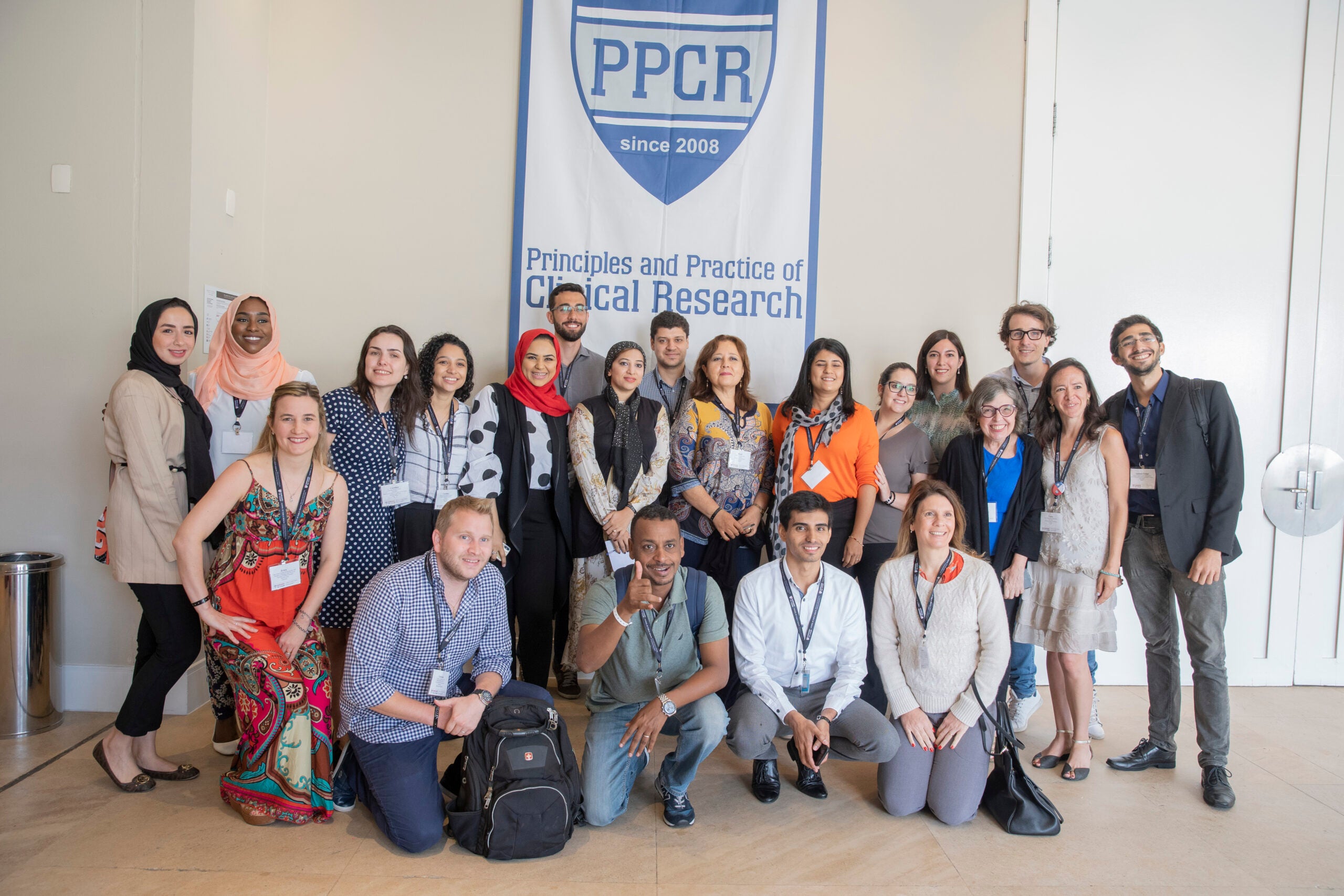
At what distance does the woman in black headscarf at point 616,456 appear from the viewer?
3.35 m

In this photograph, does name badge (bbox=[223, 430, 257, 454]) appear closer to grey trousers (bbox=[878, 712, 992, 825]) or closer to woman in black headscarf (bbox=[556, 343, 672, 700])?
woman in black headscarf (bbox=[556, 343, 672, 700])

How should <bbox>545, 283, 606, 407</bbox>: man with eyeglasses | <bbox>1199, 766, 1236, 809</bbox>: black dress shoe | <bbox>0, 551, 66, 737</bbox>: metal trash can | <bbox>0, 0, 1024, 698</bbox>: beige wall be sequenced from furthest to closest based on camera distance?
<bbox>0, 0, 1024, 698</bbox>: beige wall
<bbox>545, 283, 606, 407</bbox>: man with eyeglasses
<bbox>0, 551, 66, 737</bbox>: metal trash can
<bbox>1199, 766, 1236, 809</bbox>: black dress shoe

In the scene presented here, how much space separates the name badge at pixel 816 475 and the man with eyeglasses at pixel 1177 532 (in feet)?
3.65

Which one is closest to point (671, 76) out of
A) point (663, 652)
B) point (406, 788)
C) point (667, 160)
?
point (667, 160)

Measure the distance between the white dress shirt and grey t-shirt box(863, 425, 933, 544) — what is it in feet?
1.86

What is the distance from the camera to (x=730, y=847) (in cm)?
249

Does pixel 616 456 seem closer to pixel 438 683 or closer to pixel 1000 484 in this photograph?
pixel 438 683

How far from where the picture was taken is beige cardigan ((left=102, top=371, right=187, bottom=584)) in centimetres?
279

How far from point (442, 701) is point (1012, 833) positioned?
71.3 inches

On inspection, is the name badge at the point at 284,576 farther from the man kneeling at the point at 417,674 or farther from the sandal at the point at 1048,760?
the sandal at the point at 1048,760

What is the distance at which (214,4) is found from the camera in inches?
141

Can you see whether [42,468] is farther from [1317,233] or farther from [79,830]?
→ [1317,233]

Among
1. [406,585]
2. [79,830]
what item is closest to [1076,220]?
[406,585]

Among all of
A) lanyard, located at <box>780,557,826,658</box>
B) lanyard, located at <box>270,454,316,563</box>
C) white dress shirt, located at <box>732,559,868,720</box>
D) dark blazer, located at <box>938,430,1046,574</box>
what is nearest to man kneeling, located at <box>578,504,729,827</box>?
white dress shirt, located at <box>732,559,868,720</box>
